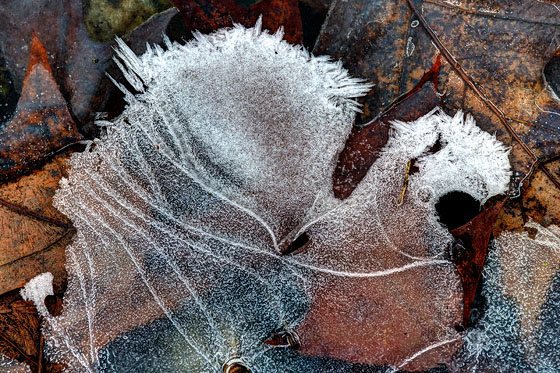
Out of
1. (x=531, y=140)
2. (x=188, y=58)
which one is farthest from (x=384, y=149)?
(x=188, y=58)

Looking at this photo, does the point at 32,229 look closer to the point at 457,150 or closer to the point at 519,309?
the point at 457,150

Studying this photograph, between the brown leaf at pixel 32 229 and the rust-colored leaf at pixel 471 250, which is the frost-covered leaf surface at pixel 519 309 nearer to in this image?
the rust-colored leaf at pixel 471 250

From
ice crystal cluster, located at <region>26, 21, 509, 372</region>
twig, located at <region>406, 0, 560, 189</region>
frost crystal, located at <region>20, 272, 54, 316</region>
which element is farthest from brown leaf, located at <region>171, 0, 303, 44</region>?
frost crystal, located at <region>20, 272, 54, 316</region>

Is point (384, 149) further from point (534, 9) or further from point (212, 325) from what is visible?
point (212, 325)

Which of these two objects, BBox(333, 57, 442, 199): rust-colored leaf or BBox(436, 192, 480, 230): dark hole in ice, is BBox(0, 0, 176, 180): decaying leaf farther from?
BBox(436, 192, 480, 230): dark hole in ice

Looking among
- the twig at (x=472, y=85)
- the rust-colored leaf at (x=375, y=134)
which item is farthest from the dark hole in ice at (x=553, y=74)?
the rust-colored leaf at (x=375, y=134)

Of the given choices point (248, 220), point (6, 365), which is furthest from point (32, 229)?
point (248, 220)
